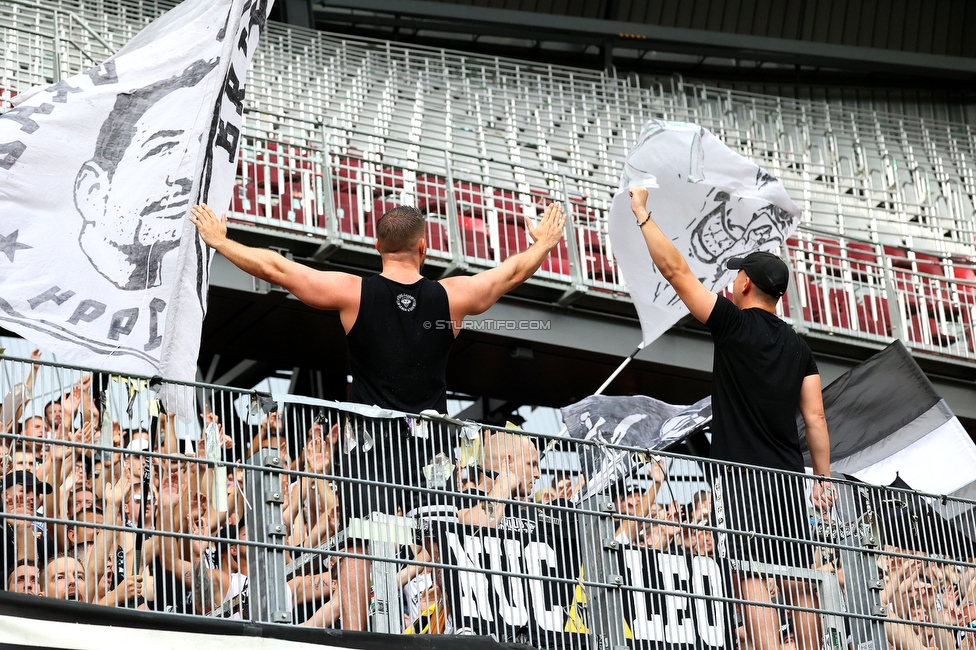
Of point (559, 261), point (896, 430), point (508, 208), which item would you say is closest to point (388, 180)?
point (508, 208)

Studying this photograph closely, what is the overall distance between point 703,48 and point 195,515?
15105 millimetres

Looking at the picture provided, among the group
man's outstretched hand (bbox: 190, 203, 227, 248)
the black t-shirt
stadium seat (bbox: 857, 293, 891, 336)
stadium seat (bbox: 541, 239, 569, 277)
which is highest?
stadium seat (bbox: 541, 239, 569, 277)

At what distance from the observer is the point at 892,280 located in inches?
482

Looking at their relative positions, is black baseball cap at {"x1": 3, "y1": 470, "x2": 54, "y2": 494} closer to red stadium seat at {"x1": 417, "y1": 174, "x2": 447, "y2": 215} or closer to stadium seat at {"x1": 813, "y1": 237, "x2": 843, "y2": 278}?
red stadium seat at {"x1": 417, "y1": 174, "x2": 447, "y2": 215}

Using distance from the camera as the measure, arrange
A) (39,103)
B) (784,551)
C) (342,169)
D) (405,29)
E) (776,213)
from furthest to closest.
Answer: (405,29)
(342,169)
(776,213)
(39,103)
(784,551)

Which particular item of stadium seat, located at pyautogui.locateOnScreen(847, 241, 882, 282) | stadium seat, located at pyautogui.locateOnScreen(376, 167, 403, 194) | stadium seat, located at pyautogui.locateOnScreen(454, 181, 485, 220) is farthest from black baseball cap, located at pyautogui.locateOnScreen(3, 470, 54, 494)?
stadium seat, located at pyautogui.locateOnScreen(847, 241, 882, 282)

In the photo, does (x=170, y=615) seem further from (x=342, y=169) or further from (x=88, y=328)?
(x=342, y=169)

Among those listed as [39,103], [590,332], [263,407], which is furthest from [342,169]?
[263,407]

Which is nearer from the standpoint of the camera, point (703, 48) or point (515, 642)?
point (515, 642)

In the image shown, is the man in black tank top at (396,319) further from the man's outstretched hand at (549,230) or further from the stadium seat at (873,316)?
the stadium seat at (873,316)

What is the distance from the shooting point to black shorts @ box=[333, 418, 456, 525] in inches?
181

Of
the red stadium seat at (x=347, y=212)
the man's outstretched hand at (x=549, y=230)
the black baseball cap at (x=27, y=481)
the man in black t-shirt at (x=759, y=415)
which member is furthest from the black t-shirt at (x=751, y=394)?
the red stadium seat at (x=347, y=212)

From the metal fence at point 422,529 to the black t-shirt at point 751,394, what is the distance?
175 millimetres

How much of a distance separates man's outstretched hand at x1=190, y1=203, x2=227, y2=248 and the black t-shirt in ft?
6.53
